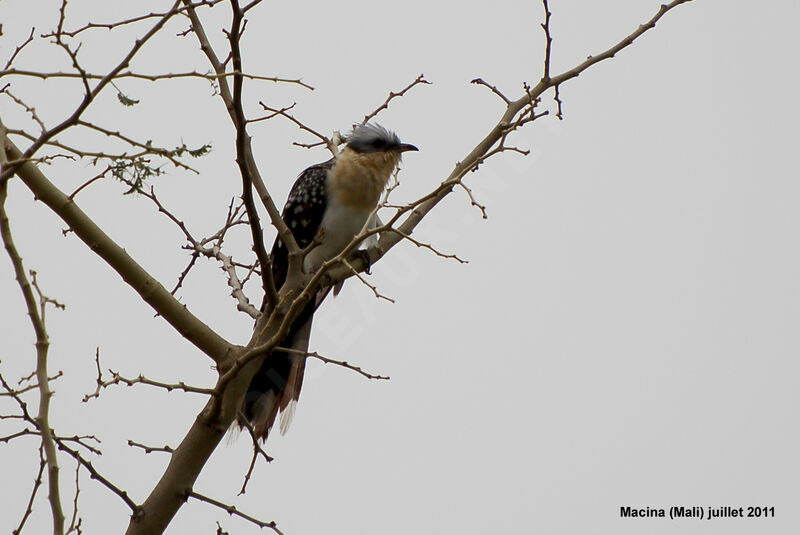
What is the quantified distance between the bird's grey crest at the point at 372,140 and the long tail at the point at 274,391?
116 centimetres

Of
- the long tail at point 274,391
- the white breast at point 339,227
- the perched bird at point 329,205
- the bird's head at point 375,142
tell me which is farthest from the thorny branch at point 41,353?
the bird's head at point 375,142

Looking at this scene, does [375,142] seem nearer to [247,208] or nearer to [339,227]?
[339,227]

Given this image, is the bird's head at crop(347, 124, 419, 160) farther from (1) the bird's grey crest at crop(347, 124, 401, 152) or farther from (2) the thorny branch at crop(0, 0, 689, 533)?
(2) the thorny branch at crop(0, 0, 689, 533)

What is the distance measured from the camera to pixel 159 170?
303cm

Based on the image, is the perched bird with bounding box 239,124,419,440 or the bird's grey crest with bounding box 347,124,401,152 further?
the bird's grey crest with bounding box 347,124,401,152

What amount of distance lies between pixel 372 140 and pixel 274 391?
5.83ft

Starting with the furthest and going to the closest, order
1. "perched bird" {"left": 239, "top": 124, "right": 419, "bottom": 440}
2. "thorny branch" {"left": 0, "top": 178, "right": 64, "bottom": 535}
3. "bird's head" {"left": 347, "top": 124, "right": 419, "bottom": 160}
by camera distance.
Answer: "bird's head" {"left": 347, "top": 124, "right": 419, "bottom": 160}
"perched bird" {"left": 239, "top": 124, "right": 419, "bottom": 440}
"thorny branch" {"left": 0, "top": 178, "right": 64, "bottom": 535}

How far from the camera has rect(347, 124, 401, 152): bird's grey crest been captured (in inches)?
222

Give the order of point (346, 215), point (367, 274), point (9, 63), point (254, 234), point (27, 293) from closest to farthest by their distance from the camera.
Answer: point (27, 293), point (9, 63), point (254, 234), point (367, 274), point (346, 215)

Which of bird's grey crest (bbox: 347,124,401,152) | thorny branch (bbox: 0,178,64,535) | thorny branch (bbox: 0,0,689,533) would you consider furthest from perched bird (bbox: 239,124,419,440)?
thorny branch (bbox: 0,178,64,535)

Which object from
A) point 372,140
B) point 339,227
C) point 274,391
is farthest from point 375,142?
point 274,391

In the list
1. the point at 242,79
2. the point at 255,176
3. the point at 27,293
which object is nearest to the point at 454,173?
the point at 255,176

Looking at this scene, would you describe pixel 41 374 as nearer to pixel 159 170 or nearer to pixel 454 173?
pixel 159 170

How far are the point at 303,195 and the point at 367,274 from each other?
0.87 metres
